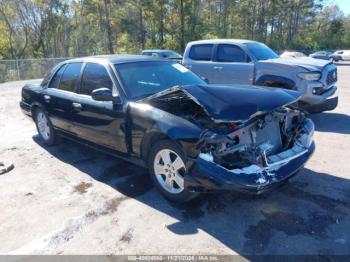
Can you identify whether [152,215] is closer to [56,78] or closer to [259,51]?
[56,78]

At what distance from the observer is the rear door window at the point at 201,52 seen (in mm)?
9328

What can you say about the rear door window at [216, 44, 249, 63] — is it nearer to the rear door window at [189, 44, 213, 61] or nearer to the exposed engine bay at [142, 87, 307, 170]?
the rear door window at [189, 44, 213, 61]

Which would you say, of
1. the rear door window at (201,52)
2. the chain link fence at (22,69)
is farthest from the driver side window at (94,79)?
the chain link fence at (22,69)

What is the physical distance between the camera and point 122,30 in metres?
42.8

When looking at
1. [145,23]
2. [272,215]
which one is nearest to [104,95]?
[272,215]

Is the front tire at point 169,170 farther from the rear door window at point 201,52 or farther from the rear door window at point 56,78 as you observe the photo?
the rear door window at point 201,52

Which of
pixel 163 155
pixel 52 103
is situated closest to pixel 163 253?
pixel 163 155

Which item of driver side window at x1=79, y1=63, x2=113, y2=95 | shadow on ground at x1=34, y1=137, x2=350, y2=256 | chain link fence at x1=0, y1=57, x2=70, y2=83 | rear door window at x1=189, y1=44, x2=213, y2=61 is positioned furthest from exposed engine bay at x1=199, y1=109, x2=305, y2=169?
chain link fence at x1=0, y1=57, x2=70, y2=83

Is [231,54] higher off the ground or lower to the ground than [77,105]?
higher

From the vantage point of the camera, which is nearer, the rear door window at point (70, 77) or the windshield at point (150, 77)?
the windshield at point (150, 77)

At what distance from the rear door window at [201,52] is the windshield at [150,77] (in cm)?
420

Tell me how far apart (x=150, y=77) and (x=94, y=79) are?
33.9 inches

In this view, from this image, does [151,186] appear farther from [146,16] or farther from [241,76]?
[146,16]

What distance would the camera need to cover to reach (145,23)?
136ft
